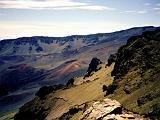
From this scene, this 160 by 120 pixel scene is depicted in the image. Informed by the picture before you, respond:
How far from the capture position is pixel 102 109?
34.8 m

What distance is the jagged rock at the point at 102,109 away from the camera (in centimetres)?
3378

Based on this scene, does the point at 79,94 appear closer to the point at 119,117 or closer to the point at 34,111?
the point at 34,111

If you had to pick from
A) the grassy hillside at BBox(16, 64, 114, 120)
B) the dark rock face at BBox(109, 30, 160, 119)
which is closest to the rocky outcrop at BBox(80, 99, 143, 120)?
the dark rock face at BBox(109, 30, 160, 119)

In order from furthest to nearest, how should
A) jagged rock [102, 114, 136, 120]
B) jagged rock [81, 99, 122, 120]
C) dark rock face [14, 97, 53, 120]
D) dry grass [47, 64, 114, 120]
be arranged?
dark rock face [14, 97, 53, 120], dry grass [47, 64, 114, 120], jagged rock [81, 99, 122, 120], jagged rock [102, 114, 136, 120]

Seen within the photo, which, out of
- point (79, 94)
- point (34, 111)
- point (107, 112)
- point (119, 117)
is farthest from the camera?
point (34, 111)

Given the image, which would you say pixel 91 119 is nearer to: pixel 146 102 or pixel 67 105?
pixel 146 102

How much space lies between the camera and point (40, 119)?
92.8 m

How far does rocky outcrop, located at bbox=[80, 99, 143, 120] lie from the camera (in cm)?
3269

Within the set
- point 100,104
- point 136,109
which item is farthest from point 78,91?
point 100,104

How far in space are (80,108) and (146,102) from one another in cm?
2286

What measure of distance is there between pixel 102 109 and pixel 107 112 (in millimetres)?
1284

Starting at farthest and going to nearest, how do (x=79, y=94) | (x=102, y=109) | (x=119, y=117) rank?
(x=79, y=94)
(x=102, y=109)
(x=119, y=117)

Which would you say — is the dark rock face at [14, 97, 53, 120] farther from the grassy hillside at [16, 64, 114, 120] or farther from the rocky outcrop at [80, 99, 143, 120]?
the rocky outcrop at [80, 99, 143, 120]

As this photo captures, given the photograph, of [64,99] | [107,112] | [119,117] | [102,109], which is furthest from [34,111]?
[119,117]
